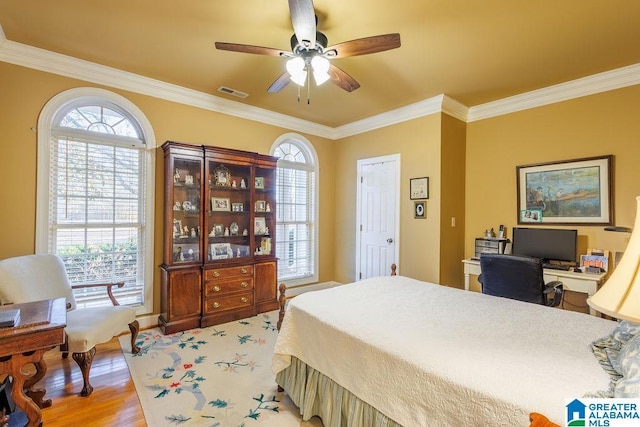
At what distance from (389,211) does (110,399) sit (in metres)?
3.64

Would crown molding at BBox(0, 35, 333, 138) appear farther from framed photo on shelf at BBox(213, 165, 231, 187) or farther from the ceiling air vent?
framed photo on shelf at BBox(213, 165, 231, 187)

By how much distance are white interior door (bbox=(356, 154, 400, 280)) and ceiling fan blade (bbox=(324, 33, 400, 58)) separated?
234cm

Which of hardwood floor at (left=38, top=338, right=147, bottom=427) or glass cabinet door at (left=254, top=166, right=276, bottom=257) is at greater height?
glass cabinet door at (left=254, top=166, right=276, bottom=257)

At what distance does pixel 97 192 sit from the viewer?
124 inches

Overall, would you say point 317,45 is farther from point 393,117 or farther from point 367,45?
point 393,117

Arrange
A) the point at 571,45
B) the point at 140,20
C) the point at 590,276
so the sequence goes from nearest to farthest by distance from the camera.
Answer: the point at 140,20 < the point at 571,45 < the point at 590,276

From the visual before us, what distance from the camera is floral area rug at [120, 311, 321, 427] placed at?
1944 mm

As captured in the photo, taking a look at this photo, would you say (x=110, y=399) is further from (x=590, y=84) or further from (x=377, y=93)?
(x=590, y=84)

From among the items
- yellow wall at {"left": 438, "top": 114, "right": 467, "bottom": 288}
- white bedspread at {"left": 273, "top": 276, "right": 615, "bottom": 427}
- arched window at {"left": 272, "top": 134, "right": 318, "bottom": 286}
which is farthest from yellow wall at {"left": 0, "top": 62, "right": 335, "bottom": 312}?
yellow wall at {"left": 438, "top": 114, "right": 467, "bottom": 288}

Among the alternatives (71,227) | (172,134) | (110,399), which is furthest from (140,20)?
(110,399)

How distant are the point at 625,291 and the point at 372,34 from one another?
2.40m

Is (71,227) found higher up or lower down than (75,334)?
higher up

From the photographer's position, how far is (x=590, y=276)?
2859 mm

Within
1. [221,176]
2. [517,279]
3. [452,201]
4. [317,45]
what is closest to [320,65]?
[317,45]
